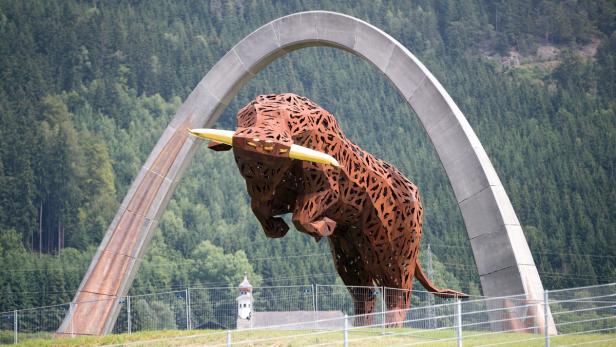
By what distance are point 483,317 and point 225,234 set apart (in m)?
48.4

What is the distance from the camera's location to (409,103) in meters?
18.2

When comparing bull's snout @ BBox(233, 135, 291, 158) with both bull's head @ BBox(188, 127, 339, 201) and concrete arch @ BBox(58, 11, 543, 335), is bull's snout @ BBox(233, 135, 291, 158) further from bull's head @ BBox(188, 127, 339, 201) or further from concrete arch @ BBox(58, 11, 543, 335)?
concrete arch @ BBox(58, 11, 543, 335)

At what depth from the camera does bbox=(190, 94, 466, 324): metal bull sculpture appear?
14508mm

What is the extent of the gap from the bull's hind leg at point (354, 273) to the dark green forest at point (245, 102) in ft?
114

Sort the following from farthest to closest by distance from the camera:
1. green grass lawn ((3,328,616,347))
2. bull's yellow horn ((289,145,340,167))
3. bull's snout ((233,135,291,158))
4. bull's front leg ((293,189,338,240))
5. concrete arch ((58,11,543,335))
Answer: concrete arch ((58,11,543,335)) < bull's front leg ((293,189,338,240)) < bull's yellow horn ((289,145,340,167)) < bull's snout ((233,135,291,158)) < green grass lawn ((3,328,616,347))

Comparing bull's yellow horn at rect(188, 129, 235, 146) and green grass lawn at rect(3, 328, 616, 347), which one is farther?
bull's yellow horn at rect(188, 129, 235, 146)

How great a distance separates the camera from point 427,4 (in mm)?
79438

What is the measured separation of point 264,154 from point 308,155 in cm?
59

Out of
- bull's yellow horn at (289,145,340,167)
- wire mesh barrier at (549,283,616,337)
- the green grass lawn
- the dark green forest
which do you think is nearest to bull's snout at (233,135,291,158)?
bull's yellow horn at (289,145,340,167)

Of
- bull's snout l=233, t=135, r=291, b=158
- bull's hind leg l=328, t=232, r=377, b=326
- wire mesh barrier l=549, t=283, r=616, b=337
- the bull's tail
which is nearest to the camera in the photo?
wire mesh barrier l=549, t=283, r=616, b=337

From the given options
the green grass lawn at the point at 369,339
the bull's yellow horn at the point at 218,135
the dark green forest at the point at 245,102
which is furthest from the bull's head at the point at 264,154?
the dark green forest at the point at 245,102

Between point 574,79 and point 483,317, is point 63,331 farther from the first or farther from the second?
point 574,79

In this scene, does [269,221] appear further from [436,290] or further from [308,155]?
[436,290]

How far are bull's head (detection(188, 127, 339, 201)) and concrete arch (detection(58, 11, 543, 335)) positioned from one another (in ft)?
11.7
